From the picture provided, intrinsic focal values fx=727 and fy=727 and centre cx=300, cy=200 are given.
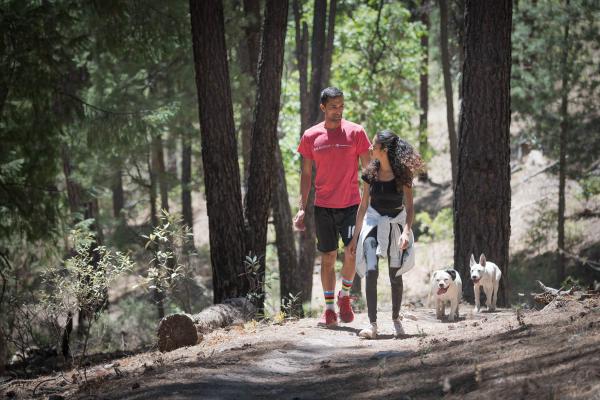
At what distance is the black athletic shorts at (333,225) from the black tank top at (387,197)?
0.80 m

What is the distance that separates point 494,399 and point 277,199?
10605 mm

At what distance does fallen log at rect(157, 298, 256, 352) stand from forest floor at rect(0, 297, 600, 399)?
0.61ft

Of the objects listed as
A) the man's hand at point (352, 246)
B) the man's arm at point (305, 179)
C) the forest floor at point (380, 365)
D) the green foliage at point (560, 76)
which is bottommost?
the forest floor at point (380, 365)

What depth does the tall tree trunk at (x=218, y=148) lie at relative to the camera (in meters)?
9.88

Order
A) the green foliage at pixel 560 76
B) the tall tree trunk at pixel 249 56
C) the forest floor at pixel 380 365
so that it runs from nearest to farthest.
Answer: the forest floor at pixel 380 365 < the tall tree trunk at pixel 249 56 < the green foliage at pixel 560 76

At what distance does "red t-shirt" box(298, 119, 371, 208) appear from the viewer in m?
8.22

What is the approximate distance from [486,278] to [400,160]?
212cm

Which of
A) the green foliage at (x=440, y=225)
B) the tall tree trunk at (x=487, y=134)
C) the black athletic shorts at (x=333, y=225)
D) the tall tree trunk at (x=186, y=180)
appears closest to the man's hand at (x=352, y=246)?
the black athletic shorts at (x=333, y=225)

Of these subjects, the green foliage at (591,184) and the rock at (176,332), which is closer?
the rock at (176,332)

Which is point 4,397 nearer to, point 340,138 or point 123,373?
point 123,373

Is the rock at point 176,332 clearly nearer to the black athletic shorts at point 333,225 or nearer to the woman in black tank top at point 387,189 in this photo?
the black athletic shorts at point 333,225

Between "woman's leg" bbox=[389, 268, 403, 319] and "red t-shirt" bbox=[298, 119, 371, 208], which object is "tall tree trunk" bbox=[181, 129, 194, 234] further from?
"woman's leg" bbox=[389, 268, 403, 319]

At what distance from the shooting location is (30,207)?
25.0 ft

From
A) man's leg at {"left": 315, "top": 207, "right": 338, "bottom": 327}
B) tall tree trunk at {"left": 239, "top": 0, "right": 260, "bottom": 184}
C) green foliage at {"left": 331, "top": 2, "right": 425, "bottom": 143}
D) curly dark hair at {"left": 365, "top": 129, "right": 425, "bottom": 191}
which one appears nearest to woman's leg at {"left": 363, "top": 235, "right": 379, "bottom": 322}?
curly dark hair at {"left": 365, "top": 129, "right": 425, "bottom": 191}
